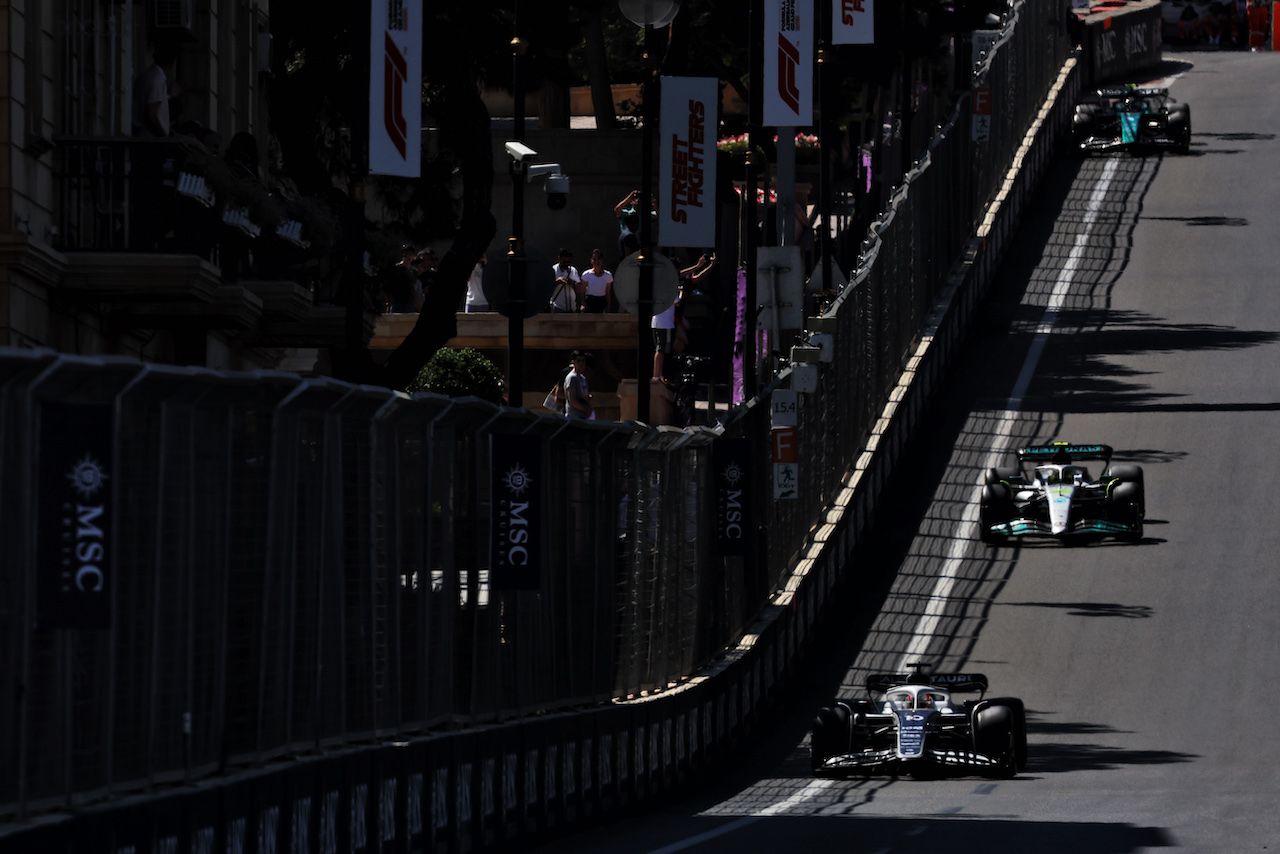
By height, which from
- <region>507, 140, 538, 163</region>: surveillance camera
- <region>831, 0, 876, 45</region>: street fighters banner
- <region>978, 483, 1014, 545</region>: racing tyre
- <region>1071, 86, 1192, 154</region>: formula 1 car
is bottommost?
<region>978, 483, 1014, 545</region>: racing tyre

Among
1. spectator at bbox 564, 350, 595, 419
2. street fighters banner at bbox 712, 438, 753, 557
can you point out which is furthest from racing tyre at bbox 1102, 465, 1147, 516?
street fighters banner at bbox 712, 438, 753, 557

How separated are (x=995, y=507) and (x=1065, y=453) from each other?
3.50ft

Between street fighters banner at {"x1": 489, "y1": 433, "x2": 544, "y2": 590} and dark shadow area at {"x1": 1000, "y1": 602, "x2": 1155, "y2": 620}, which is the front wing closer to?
street fighters banner at {"x1": 489, "y1": 433, "x2": 544, "y2": 590}

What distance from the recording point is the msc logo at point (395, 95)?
55.4 feet

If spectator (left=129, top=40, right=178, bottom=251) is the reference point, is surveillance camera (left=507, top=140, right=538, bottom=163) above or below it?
above

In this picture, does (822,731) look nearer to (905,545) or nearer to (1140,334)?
(905,545)

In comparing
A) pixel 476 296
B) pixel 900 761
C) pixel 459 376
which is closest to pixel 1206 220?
pixel 476 296

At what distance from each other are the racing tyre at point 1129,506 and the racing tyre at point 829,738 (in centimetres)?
1062

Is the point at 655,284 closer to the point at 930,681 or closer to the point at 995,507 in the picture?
the point at 930,681

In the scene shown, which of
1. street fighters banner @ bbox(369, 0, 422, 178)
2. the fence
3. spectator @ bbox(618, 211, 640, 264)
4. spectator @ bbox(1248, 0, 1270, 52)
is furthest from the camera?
spectator @ bbox(1248, 0, 1270, 52)

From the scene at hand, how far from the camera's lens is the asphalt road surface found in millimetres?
14711

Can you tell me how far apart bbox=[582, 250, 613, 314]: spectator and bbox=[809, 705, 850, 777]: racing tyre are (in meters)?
18.0

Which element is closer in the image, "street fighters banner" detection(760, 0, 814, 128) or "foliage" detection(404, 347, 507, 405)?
"foliage" detection(404, 347, 507, 405)

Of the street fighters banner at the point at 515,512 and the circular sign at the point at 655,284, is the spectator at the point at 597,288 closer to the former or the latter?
the circular sign at the point at 655,284
